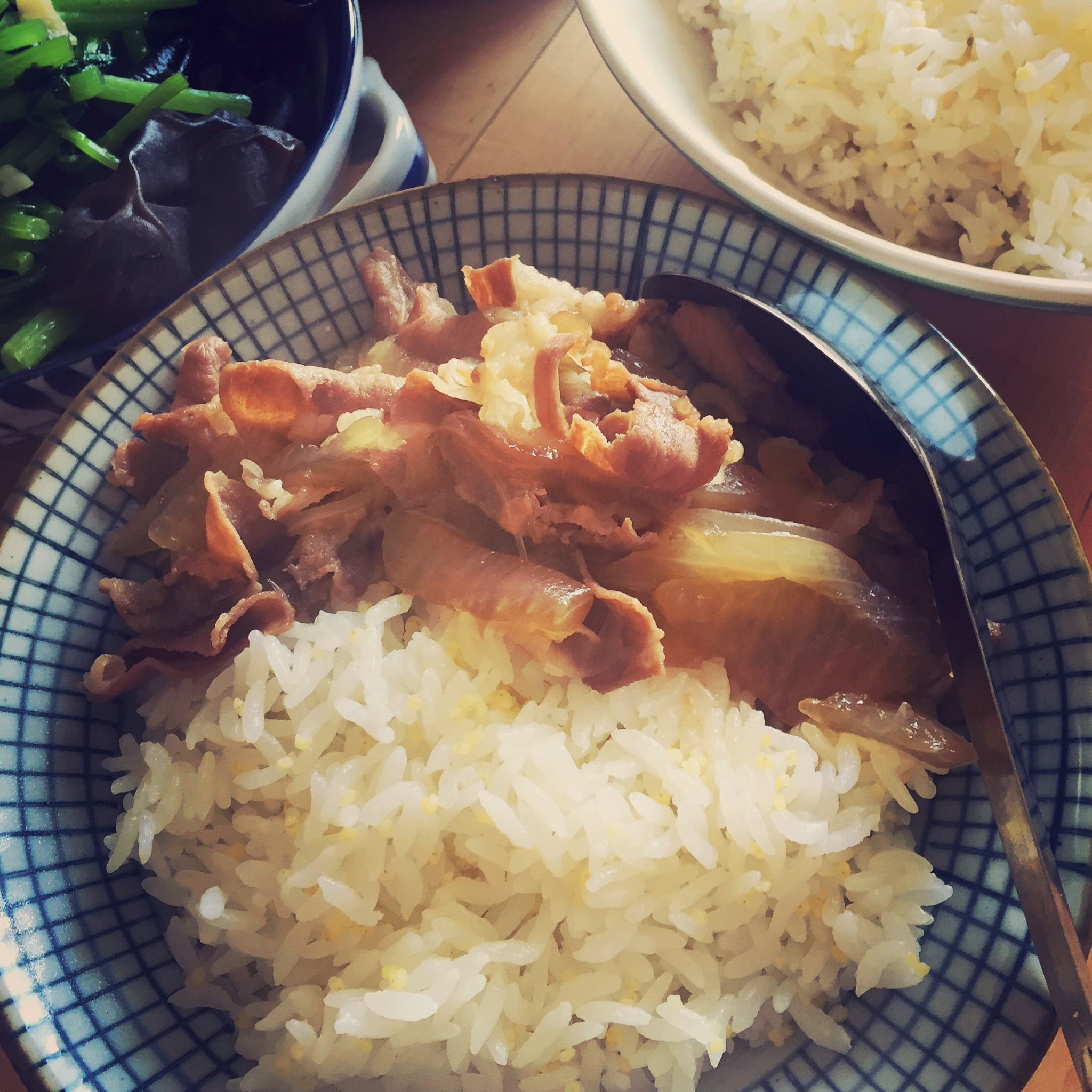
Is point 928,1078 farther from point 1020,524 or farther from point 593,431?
point 593,431

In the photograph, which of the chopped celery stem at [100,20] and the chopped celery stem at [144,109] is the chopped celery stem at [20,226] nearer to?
the chopped celery stem at [144,109]

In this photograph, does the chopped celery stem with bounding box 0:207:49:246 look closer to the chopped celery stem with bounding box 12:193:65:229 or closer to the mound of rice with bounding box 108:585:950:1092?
the chopped celery stem with bounding box 12:193:65:229

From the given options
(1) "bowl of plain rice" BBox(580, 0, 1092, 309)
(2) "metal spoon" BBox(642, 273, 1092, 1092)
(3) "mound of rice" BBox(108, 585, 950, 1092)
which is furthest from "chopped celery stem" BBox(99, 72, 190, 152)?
(3) "mound of rice" BBox(108, 585, 950, 1092)

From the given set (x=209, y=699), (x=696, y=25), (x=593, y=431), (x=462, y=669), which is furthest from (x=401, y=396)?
(x=696, y=25)

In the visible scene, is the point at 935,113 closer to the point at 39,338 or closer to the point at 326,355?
the point at 326,355

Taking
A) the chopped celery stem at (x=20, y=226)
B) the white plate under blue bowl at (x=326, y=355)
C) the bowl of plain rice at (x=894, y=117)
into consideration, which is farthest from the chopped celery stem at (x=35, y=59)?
the bowl of plain rice at (x=894, y=117)

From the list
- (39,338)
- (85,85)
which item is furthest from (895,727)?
(85,85)
